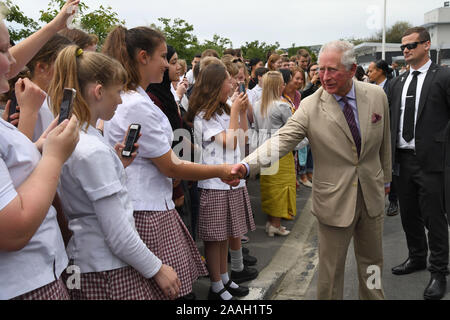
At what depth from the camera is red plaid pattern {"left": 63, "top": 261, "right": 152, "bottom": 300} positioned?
1.87 metres

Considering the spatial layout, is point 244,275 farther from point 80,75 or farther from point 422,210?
point 80,75

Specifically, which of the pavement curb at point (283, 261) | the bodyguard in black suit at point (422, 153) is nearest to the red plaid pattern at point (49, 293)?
the pavement curb at point (283, 261)

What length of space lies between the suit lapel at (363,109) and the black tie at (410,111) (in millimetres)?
1303

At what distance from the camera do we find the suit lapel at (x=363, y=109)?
296 cm

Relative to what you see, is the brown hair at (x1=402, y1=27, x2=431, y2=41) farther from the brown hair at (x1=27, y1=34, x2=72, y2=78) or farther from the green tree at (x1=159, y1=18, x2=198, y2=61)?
the green tree at (x1=159, y1=18, x2=198, y2=61)

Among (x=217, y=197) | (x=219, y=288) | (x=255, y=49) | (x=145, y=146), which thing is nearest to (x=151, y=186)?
(x=145, y=146)

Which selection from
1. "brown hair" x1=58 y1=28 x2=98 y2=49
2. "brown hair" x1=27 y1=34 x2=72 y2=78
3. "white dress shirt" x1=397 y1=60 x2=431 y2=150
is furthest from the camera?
"white dress shirt" x1=397 y1=60 x2=431 y2=150

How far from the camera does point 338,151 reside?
2.96 m

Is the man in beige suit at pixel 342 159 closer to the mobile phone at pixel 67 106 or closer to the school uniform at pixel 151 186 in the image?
the school uniform at pixel 151 186

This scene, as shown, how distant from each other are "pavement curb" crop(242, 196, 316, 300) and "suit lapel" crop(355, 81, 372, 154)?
1709 mm

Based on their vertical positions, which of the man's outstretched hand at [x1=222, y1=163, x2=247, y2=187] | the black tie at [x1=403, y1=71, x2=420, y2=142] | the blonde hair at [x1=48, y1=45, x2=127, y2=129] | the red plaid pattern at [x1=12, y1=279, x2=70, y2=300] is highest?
the blonde hair at [x1=48, y1=45, x2=127, y2=129]

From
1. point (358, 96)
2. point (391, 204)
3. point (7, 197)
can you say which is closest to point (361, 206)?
point (358, 96)

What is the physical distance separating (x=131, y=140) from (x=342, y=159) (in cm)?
158

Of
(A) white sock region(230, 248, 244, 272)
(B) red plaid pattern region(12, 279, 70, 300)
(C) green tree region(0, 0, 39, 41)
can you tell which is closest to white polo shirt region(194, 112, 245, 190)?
(A) white sock region(230, 248, 244, 272)
